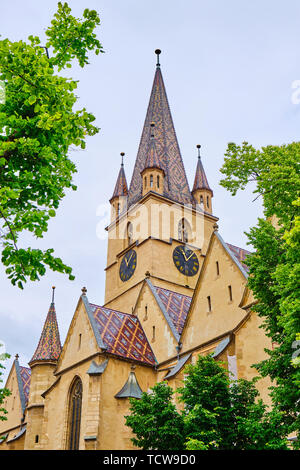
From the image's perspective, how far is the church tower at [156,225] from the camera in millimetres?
37812

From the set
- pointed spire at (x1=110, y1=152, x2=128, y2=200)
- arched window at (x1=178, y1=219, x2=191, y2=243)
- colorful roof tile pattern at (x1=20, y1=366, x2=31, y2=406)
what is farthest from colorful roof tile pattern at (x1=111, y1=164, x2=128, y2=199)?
colorful roof tile pattern at (x1=20, y1=366, x2=31, y2=406)

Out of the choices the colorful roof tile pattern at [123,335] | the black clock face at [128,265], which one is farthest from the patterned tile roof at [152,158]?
the colorful roof tile pattern at [123,335]

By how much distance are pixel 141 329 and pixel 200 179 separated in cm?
2063

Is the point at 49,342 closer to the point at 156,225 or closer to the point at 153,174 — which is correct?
the point at 156,225

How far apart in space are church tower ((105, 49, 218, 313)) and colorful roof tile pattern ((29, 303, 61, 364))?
17.4 ft

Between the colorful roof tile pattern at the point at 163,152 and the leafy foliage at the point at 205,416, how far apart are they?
27.2 meters

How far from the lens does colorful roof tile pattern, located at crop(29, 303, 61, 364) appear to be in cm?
3272

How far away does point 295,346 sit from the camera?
1191 centimetres

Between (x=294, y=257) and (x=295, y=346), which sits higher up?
(x=294, y=257)

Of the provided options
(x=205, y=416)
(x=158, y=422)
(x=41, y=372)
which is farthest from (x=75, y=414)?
(x=205, y=416)
